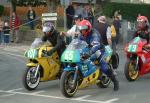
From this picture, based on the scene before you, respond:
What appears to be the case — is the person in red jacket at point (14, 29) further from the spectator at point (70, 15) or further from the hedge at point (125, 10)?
the hedge at point (125, 10)

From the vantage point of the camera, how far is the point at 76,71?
11289 millimetres

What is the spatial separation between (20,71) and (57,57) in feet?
11.6

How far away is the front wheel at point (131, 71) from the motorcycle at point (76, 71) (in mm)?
1915

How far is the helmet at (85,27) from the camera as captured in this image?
38.2ft

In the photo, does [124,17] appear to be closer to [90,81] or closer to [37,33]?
[37,33]

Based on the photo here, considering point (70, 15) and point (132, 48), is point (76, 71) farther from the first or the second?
point (70, 15)

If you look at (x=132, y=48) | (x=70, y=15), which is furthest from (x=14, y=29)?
(x=132, y=48)

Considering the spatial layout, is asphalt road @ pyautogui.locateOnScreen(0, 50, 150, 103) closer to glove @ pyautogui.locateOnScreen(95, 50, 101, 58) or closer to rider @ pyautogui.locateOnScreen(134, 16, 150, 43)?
glove @ pyautogui.locateOnScreen(95, 50, 101, 58)

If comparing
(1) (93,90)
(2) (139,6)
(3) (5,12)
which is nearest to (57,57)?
(1) (93,90)

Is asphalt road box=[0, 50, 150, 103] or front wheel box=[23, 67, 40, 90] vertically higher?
front wheel box=[23, 67, 40, 90]

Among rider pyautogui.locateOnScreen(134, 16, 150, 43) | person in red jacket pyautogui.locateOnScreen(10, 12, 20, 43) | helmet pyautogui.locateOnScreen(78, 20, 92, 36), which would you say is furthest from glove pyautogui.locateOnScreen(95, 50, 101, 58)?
person in red jacket pyautogui.locateOnScreen(10, 12, 20, 43)

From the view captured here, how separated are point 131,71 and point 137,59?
39 cm

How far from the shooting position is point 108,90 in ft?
40.7

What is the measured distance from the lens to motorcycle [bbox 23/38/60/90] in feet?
39.6
